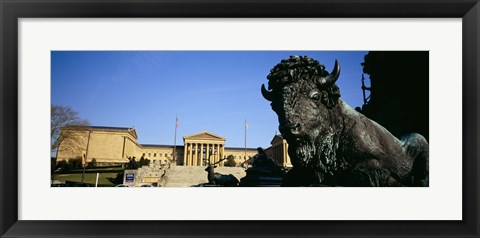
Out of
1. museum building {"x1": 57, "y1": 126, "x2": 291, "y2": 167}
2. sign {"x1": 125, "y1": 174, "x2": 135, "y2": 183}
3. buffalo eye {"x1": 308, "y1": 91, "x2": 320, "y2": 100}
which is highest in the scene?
buffalo eye {"x1": 308, "y1": 91, "x2": 320, "y2": 100}

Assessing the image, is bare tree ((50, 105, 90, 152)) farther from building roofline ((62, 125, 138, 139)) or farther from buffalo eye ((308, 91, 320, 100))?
buffalo eye ((308, 91, 320, 100))

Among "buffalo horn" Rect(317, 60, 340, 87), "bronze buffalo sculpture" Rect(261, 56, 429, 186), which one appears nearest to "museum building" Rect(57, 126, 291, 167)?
"bronze buffalo sculpture" Rect(261, 56, 429, 186)

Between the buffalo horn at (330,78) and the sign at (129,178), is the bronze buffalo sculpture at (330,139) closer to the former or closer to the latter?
the buffalo horn at (330,78)

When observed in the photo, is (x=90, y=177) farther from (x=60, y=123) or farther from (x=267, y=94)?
(x=267, y=94)

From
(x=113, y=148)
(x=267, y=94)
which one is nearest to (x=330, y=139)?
(x=267, y=94)
